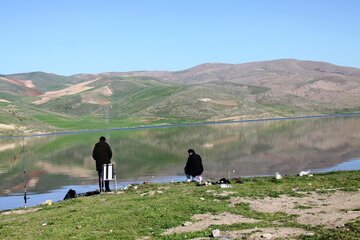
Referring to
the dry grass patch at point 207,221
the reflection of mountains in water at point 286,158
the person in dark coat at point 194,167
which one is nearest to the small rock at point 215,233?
the dry grass patch at point 207,221

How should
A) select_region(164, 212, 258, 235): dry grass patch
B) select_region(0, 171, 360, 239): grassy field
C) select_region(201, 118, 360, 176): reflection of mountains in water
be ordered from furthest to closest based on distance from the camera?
select_region(201, 118, 360, 176): reflection of mountains in water < select_region(164, 212, 258, 235): dry grass patch < select_region(0, 171, 360, 239): grassy field

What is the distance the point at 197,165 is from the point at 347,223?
1678 cm

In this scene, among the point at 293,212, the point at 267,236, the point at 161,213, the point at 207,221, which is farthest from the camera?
the point at 161,213

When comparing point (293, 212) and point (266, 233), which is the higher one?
point (266, 233)

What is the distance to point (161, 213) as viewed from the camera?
19594mm

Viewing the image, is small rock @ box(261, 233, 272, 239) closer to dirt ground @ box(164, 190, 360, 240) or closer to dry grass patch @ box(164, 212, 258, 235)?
dirt ground @ box(164, 190, 360, 240)

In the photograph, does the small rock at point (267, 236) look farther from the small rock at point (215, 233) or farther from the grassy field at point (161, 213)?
the small rock at point (215, 233)

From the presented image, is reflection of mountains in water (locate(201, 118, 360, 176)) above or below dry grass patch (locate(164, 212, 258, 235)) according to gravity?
below

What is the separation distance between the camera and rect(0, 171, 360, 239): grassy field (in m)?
16.7

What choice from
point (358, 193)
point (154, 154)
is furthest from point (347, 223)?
point (154, 154)

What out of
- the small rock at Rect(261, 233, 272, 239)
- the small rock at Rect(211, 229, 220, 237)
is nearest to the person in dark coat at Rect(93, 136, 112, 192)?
the small rock at Rect(211, 229, 220, 237)

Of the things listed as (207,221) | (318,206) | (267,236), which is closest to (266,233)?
(267,236)

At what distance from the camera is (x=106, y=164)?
28797mm

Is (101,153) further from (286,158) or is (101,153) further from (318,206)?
(286,158)
